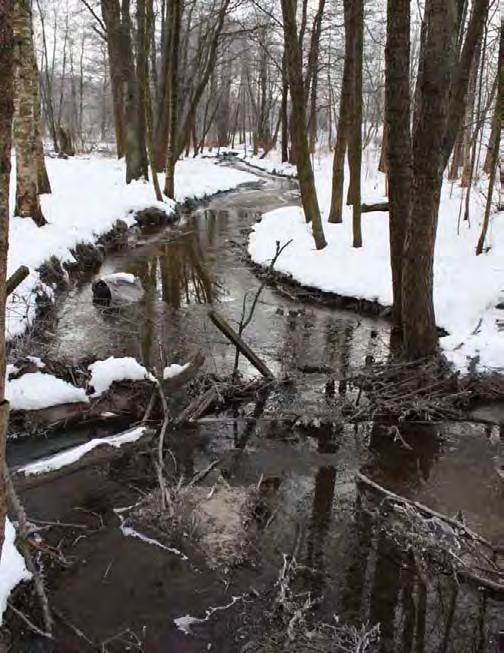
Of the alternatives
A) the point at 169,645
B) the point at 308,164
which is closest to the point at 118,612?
the point at 169,645

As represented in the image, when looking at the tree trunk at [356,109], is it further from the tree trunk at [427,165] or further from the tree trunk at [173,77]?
the tree trunk at [173,77]

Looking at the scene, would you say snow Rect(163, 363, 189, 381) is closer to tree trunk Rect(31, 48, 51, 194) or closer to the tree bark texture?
the tree bark texture

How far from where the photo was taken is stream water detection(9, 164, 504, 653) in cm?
362

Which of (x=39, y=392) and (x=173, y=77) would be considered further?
(x=173, y=77)

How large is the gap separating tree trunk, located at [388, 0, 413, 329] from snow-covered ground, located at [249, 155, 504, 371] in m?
1.30

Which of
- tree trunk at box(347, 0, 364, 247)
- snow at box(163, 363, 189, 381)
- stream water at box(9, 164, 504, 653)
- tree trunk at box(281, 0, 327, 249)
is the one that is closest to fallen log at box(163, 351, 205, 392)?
snow at box(163, 363, 189, 381)

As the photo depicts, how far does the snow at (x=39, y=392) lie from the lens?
5.60 metres

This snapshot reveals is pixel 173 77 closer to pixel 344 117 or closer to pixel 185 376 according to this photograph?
pixel 344 117

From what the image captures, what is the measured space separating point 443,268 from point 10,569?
313 inches

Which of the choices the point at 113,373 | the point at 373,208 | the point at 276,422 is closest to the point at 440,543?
the point at 276,422

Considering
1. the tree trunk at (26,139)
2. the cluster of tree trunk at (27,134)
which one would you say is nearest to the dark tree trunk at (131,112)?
the cluster of tree trunk at (27,134)

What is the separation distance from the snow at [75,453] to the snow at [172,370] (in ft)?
2.68

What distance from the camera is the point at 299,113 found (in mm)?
11445

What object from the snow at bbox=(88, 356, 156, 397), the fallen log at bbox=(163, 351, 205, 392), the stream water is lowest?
the stream water
